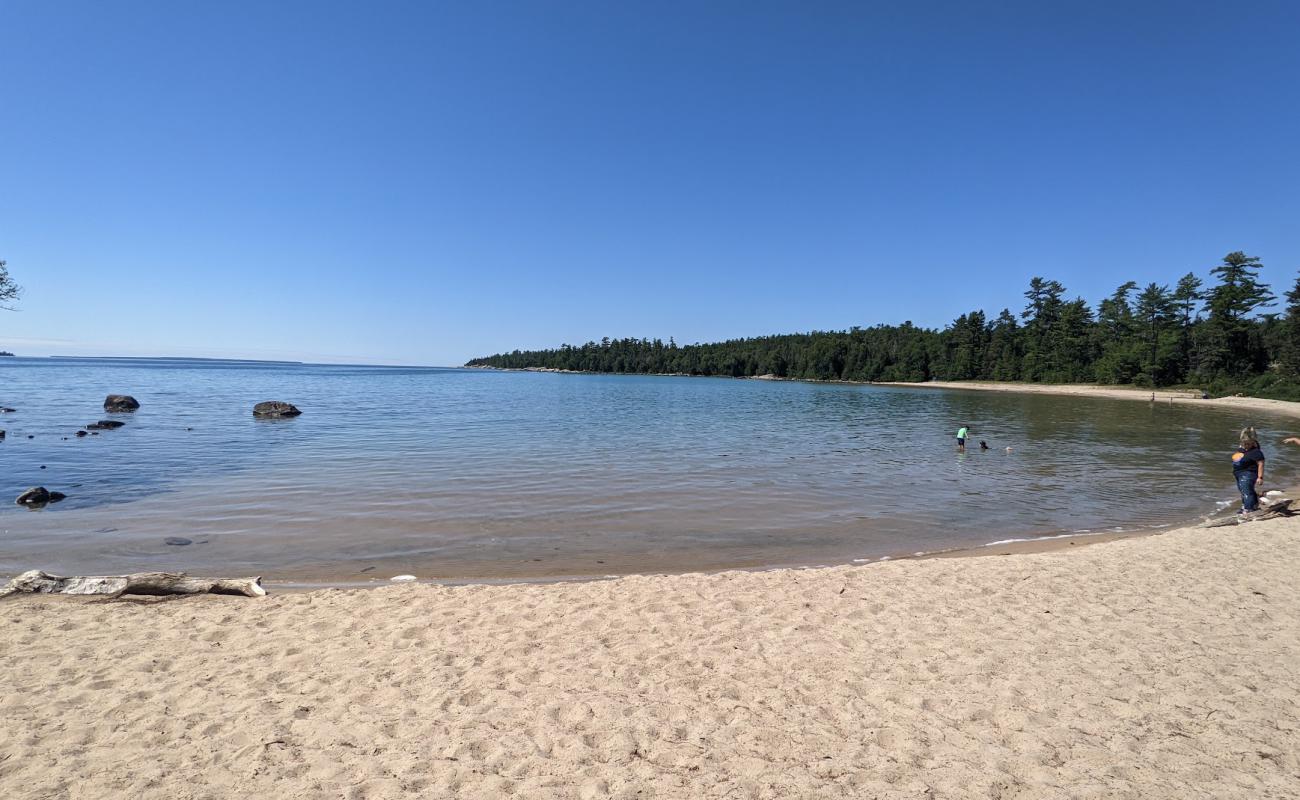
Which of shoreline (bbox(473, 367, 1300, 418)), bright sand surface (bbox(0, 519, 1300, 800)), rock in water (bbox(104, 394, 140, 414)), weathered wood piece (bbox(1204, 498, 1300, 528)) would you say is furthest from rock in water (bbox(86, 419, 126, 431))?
shoreline (bbox(473, 367, 1300, 418))

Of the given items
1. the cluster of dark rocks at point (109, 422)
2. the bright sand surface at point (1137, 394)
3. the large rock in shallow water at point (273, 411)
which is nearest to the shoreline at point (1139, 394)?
the bright sand surface at point (1137, 394)

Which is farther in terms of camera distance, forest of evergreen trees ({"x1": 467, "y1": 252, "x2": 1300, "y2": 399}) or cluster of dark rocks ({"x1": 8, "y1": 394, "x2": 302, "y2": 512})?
forest of evergreen trees ({"x1": 467, "y1": 252, "x2": 1300, "y2": 399})

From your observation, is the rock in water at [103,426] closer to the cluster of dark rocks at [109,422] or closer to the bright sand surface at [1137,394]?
the cluster of dark rocks at [109,422]

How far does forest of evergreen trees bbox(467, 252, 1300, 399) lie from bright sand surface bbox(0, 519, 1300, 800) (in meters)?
76.7

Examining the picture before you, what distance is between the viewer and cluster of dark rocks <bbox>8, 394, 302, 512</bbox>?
542 inches

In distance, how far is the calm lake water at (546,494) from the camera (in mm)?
10898

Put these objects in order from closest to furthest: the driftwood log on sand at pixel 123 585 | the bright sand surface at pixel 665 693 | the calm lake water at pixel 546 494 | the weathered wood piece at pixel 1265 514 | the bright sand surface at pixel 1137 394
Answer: the bright sand surface at pixel 665 693 < the driftwood log on sand at pixel 123 585 < the calm lake water at pixel 546 494 < the weathered wood piece at pixel 1265 514 < the bright sand surface at pixel 1137 394

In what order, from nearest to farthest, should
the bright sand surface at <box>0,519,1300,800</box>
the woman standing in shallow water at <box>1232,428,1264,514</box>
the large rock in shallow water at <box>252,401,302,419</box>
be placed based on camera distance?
the bright sand surface at <box>0,519,1300,800</box> < the woman standing in shallow water at <box>1232,428,1264,514</box> < the large rock in shallow water at <box>252,401,302,419</box>

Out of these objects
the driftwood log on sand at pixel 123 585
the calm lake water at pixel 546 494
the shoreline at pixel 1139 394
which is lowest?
the calm lake water at pixel 546 494

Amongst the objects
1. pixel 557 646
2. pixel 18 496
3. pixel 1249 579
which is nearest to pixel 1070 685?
pixel 557 646

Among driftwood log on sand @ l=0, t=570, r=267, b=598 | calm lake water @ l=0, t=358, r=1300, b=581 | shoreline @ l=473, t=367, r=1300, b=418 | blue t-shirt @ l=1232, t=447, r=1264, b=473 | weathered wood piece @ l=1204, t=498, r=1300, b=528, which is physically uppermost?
shoreline @ l=473, t=367, r=1300, b=418

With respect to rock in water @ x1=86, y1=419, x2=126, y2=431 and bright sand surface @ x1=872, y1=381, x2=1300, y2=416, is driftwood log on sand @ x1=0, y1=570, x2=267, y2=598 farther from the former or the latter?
bright sand surface @ x1=872, y1=381, x2=1300, y2=416

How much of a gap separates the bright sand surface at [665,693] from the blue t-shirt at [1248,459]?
6339 millimetres

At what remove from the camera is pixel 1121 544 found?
36.0 feet
